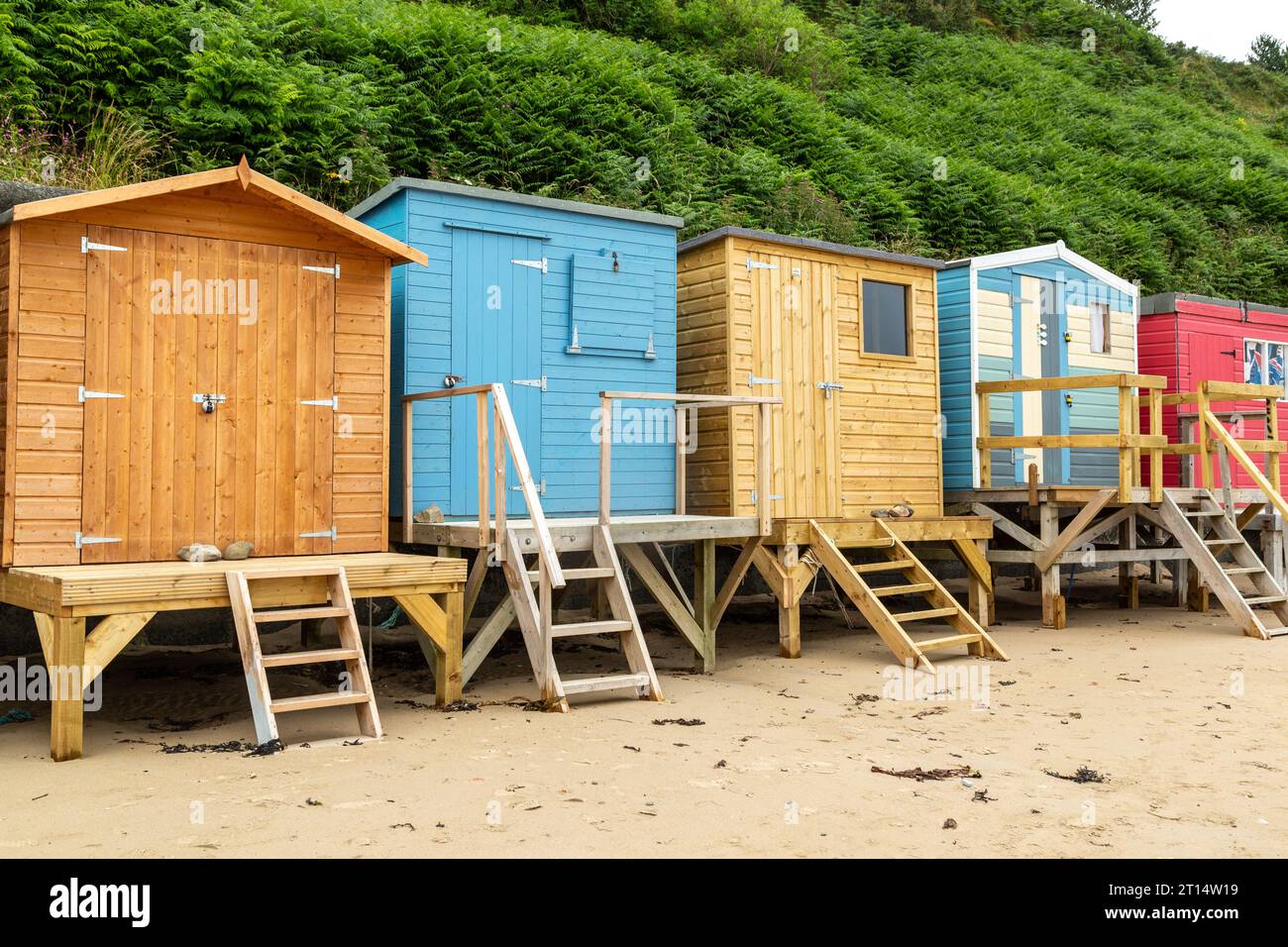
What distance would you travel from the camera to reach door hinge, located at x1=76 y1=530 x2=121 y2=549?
653 cm

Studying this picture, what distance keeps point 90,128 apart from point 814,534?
8.13 m

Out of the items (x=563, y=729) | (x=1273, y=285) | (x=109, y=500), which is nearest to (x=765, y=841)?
(x=563, y=729)

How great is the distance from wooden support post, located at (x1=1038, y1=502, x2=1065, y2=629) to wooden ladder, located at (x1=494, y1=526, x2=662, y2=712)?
5201 millimetres

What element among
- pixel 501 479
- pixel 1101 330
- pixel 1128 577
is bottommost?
pixel 1128 577

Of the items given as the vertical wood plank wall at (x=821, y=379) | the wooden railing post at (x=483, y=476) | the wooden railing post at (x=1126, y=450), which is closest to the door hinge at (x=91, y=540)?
the wooden railing post at (x=483, y=476)

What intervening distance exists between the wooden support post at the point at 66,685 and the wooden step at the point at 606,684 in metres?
2.64

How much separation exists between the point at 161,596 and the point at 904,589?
5.38 meters

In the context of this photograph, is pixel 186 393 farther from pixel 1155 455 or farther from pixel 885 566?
pixel 1155 455

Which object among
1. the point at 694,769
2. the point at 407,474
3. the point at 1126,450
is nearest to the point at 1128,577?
the point at 1126,450

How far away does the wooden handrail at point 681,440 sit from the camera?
7.47 m

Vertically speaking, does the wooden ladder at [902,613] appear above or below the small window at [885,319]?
below

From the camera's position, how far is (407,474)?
26.2 feet

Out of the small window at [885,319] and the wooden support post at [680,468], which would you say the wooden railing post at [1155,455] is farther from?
the wooden support post at [680,468]

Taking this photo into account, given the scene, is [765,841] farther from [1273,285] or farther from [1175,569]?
[1273,285]
